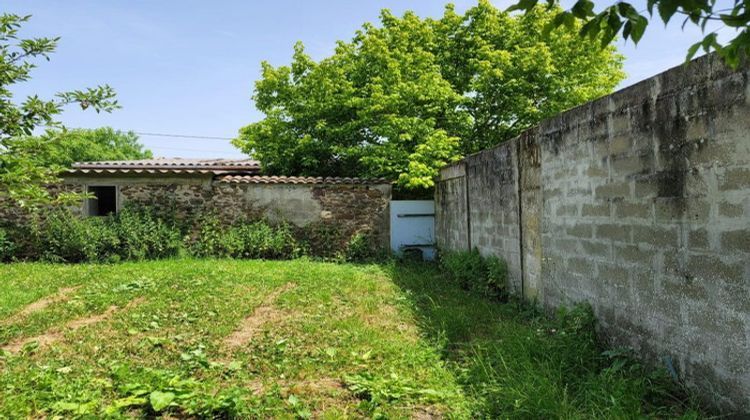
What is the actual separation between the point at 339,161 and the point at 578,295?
10.2 meters

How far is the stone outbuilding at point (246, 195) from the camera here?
35.3 ft

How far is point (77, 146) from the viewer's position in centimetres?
3009

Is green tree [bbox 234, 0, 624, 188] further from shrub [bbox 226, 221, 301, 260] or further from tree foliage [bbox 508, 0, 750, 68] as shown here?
tree foliage [bbox 508, 0, 750, 68]

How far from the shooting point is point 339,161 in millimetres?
13906

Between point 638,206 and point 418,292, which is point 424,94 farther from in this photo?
point 638,206

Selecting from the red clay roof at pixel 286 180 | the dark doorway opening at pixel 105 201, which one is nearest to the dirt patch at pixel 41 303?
the red clay roof at pixel 286 180

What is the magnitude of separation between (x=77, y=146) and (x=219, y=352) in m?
32.0

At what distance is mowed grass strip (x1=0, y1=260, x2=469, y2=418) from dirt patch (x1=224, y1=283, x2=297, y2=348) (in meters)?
0.02

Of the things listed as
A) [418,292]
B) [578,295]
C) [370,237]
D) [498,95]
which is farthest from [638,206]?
[498,95]

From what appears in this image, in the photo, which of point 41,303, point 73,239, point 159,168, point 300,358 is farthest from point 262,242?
point 300,358

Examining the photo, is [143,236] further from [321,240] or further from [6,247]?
[321,240]

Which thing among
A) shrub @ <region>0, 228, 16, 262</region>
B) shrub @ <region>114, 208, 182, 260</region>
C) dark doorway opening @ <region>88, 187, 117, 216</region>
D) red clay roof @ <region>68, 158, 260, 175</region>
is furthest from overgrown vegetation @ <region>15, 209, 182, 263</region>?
dark doorway opening @ <region>88, 187, 117, 216</region>

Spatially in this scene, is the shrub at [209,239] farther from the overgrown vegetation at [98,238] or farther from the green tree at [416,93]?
the green tree at [416,93]

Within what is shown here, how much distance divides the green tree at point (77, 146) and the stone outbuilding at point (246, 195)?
3.54ft
